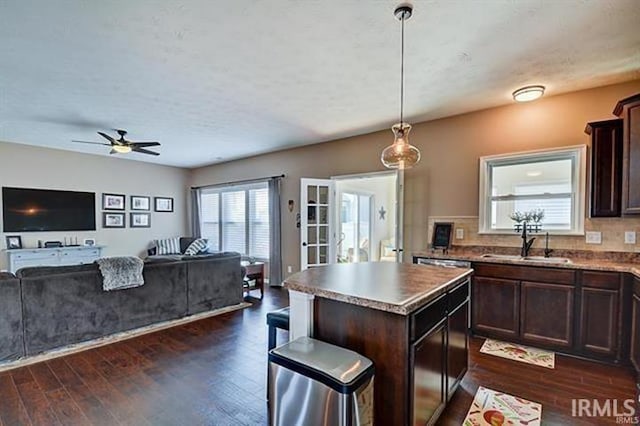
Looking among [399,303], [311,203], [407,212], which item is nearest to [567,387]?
[399,303]

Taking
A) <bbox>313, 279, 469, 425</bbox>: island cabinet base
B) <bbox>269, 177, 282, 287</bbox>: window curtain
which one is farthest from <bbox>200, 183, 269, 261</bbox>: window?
<bbox>313, 279, 469, 425</bbox>: island cabinet base

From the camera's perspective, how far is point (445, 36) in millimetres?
2430

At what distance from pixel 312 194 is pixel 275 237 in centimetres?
135

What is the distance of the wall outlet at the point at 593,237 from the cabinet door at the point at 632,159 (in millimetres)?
527

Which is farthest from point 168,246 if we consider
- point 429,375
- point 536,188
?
point 536,188

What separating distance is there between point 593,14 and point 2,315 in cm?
530

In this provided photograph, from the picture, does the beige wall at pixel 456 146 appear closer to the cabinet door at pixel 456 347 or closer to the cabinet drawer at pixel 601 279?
the cabinet drawer at pixel 601 279

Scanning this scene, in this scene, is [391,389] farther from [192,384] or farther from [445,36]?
[445,36]

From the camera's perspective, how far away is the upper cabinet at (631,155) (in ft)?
9.11

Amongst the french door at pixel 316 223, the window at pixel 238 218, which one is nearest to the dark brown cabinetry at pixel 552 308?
the french door at pixel 316 223

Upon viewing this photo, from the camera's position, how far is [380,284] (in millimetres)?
1984

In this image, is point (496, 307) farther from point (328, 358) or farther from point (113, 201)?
point (113, 201)

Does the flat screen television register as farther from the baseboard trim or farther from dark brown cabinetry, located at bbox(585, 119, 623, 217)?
dark brown cabinetry, located at bbox(585, 119, 623, 217)

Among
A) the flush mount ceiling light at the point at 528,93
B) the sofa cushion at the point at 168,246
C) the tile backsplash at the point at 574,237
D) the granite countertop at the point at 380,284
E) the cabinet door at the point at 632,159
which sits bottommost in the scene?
the sofa cushion at the point at 168,246
